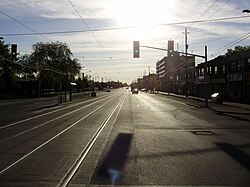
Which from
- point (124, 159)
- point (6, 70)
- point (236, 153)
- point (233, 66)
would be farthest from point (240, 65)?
point (6, 70)

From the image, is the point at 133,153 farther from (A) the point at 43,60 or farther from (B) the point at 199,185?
(A) the point at 43,60

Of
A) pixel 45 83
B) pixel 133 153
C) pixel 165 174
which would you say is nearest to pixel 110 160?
pixel 133 153

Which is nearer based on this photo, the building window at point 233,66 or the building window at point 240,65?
the building window at point 240,65

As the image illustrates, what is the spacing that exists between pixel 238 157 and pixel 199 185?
11.5ft

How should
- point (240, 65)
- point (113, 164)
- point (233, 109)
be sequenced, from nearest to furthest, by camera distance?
point (113, 164) < point (233, 109) < point (240, 65)

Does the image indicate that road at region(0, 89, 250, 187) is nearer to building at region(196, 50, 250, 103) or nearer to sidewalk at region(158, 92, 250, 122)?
sidewalk at region(158, 92, 250, 122)

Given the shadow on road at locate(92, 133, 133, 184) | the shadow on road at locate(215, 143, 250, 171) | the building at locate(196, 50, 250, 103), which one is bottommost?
the shadow on road at locate(215, 143, 250, 171)

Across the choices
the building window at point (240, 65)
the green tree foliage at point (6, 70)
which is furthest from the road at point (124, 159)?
the green tree foliage at point (6, 70)

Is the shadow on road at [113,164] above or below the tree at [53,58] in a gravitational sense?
below

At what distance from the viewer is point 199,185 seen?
7.09m

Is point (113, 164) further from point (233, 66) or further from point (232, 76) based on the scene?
point (233, 66)

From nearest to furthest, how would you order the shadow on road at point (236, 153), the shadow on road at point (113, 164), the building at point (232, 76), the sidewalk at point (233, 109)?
the shadow on road at point (113, 164), the shadow on road at point (236, 153), the sidewalk at point (233, 109), the building at point (232, 76)

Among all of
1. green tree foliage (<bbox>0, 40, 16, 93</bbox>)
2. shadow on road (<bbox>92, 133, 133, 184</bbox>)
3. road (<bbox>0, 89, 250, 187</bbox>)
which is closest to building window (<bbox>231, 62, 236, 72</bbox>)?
road (<bbox>0, 89, 250, 187</bbox>)

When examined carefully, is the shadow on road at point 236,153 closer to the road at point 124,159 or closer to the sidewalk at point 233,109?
the road at point 124,159
